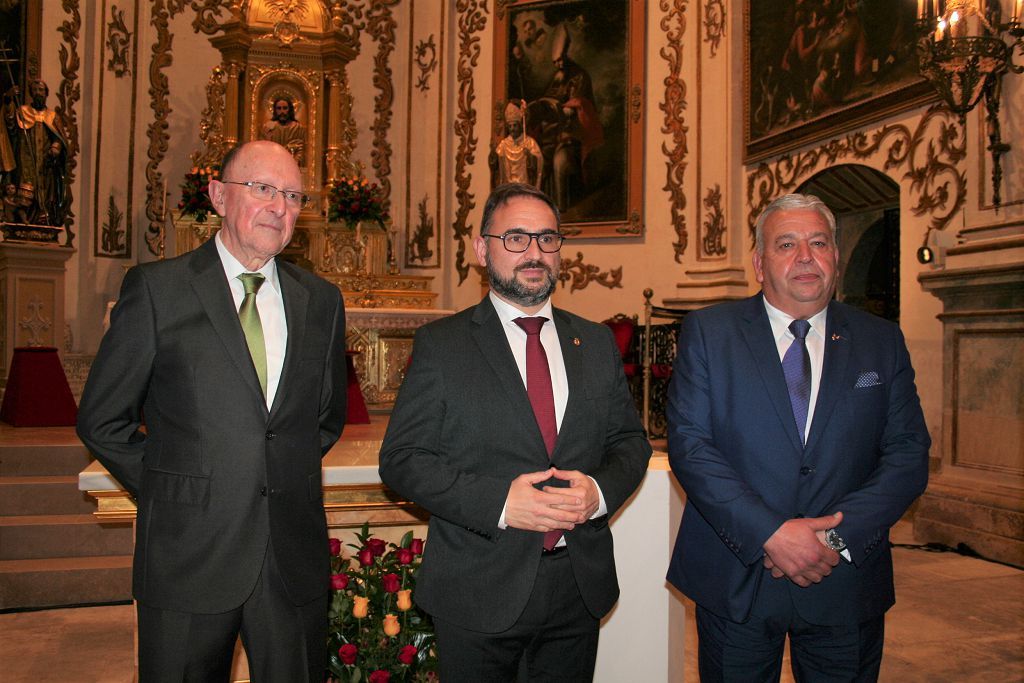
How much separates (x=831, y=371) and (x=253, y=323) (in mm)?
1398

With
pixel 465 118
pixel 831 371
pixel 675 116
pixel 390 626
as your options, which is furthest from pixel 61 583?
pixel 465 118

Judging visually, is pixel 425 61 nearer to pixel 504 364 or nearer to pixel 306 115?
pixel 306 115

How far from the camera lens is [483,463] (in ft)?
6.47

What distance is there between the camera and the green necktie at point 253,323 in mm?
1987

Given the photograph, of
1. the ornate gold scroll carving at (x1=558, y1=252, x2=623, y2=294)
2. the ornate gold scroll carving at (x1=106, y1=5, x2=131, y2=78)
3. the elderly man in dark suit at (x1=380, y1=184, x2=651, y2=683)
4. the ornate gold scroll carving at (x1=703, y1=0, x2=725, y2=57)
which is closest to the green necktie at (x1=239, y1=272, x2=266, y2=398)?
the elderly man in dark suit at (x1=380, y1=184, x2=651, y2=683)

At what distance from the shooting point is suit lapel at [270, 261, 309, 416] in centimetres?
197

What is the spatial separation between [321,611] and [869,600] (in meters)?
1.30

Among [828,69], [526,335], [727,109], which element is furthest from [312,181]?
[526,335]

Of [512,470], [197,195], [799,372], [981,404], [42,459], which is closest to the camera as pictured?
[512,470]

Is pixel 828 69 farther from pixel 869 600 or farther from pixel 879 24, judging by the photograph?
pixel 869 600

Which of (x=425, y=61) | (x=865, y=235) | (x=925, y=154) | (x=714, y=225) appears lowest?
(x=865, y=235)

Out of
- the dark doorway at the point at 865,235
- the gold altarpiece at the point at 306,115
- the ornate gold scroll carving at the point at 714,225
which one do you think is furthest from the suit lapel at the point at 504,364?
the ornate gold scroll carving at the point at 714,225

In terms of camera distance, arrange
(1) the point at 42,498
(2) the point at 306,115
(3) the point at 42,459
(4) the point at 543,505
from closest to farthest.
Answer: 1. (4) the point at 543,505
2. (1) the point at 42,498
3. (3) the point at 42,459
4. (2) the point at 306,115

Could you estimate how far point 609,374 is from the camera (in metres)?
2.13
